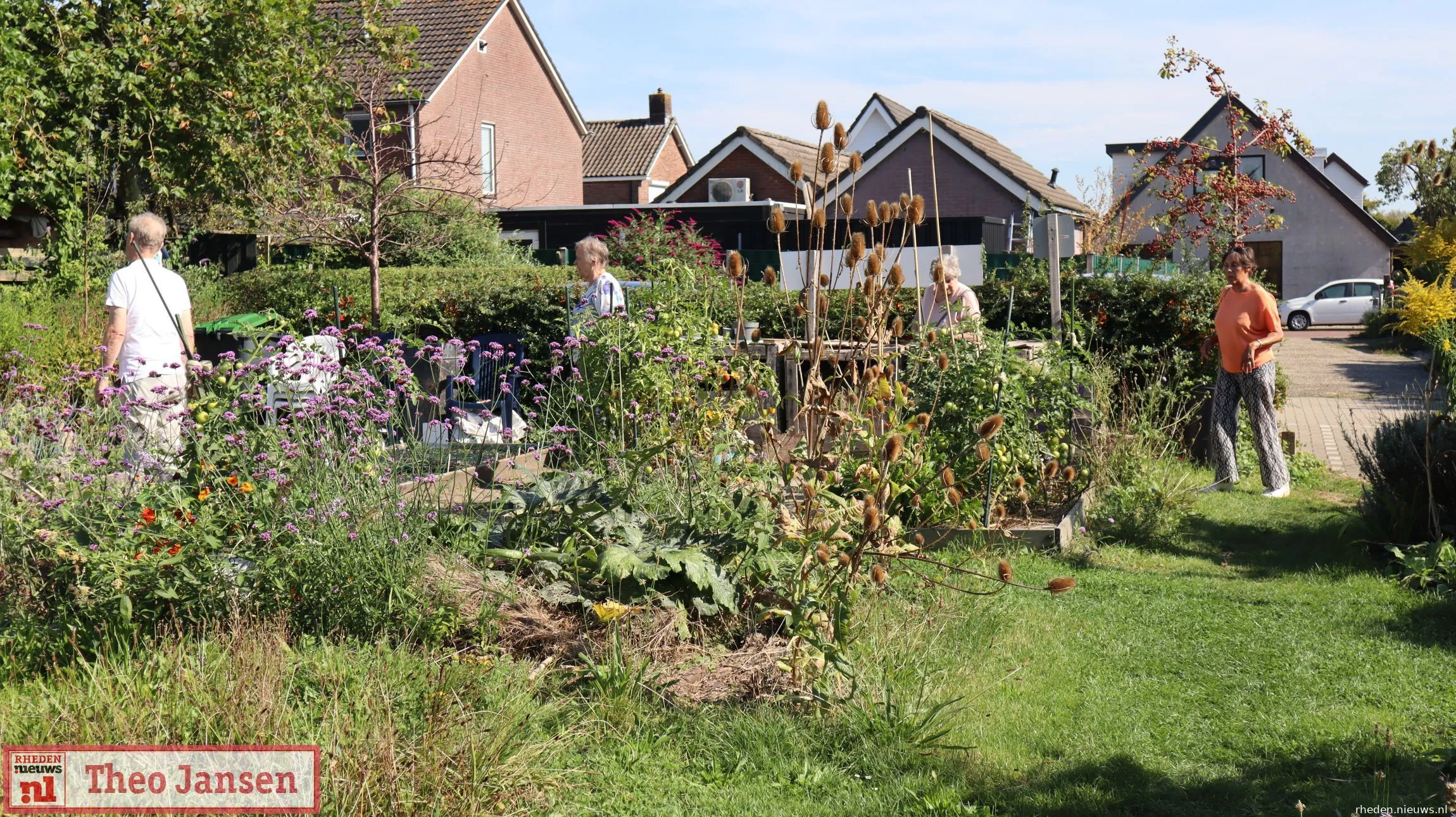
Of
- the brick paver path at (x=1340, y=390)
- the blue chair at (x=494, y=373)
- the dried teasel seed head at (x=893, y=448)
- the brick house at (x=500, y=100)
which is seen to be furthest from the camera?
the brick house at (x=500, y=100)

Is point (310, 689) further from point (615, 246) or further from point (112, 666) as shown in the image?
point (615, 246)

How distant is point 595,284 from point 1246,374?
4.46 m

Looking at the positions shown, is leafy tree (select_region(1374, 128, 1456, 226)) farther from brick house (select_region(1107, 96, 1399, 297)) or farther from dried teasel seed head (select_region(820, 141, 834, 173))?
brick house (select_region(1107, 96, 1399, 297))

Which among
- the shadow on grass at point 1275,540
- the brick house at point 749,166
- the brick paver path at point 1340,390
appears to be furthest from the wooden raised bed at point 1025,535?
the brick house at point 749,166

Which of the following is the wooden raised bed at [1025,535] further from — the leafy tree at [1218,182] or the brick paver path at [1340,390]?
the leafy tree at [1218,182]

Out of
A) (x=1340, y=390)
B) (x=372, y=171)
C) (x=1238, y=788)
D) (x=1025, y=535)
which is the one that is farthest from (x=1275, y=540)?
(x=1340, y=390)

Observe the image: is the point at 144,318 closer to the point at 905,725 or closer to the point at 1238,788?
the point at 905,725

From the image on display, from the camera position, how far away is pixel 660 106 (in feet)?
149

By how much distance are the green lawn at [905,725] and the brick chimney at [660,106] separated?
4215 cm

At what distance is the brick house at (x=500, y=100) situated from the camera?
31.1m

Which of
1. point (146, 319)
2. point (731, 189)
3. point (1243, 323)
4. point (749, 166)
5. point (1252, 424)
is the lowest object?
point (1252, 424)

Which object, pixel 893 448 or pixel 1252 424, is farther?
pixel 1252 424

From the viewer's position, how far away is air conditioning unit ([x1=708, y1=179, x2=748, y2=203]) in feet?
112

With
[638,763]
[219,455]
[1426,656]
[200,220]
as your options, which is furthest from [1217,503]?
[200,220]
